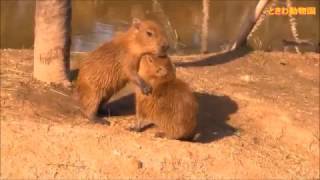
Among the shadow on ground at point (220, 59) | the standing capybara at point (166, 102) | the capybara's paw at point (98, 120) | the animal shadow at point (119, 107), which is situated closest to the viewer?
the standing capybara at point (166, 102)

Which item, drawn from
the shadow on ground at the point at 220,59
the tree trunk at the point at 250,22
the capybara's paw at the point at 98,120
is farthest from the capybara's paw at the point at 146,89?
the tree trunk at the point at 250,22

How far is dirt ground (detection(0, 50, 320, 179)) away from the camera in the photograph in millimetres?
5805

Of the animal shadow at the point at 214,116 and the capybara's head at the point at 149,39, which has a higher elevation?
the capybara's head at the point at 149,39

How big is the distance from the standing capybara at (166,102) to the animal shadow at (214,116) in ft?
1.19

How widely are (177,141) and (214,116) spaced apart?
1135 millimetres

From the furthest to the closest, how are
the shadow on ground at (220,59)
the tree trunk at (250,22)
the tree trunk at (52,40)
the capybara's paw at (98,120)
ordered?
the tree trunk at (250,22), the shadow on ground at (220,59), the tree trunk at (52,40), the capybara's paw at (98,120)

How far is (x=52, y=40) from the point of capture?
279 inches

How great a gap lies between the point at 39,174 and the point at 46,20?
1.96 m

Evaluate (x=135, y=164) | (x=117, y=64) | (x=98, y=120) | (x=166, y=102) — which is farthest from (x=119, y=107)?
(x=135, y=164)

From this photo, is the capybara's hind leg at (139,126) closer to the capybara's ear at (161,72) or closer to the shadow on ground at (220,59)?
the capybara's ear at (161,72)

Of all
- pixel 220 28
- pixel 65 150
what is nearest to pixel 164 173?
pixel 65 150

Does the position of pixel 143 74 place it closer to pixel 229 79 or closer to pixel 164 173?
pixel 164 173

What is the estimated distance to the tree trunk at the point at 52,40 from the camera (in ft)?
23.0

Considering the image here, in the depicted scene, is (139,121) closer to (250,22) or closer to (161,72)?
(161,72)
